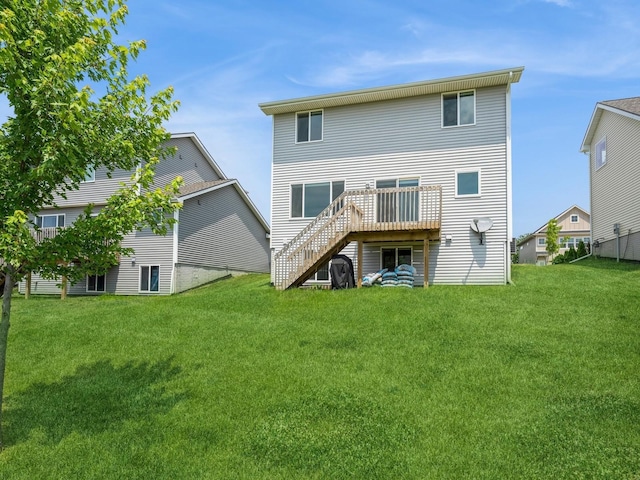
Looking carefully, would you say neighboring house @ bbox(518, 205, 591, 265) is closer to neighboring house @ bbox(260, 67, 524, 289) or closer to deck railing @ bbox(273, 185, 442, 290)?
neighboring house @ bbox(260, 67, 524, 289)

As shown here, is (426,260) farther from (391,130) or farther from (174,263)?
(174,263)

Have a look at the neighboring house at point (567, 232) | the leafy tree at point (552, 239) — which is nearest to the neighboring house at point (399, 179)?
the leafy tree at point (552, 239)

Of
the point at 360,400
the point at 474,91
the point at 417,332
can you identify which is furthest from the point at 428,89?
the point at 360,400

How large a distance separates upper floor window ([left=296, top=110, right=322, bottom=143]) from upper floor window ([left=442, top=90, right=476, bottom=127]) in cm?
478

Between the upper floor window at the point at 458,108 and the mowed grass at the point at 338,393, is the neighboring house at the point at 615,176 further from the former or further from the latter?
the mowed grass at the point at 338,393

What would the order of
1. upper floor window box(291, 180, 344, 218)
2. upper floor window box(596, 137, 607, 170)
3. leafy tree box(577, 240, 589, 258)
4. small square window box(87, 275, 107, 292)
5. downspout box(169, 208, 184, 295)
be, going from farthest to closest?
leafy tree box(577, 240, 589, 258)
small square window box(87, 275, 107, 292)
downspout box(169, 208, 184, 295)
upper floor window box(596, 137, 607, 170)
upper floor window box(291, 180, 344, 218)

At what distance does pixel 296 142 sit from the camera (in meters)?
18.0

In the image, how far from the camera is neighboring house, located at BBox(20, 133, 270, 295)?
21000mm

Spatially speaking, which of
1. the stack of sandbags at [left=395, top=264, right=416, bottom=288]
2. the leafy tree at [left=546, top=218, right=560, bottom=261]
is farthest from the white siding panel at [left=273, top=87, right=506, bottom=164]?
the leafy tree at [left=546, top=218, right=560, bottom=261]

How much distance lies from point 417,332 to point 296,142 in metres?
10.9

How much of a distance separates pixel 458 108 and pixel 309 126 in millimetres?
5673

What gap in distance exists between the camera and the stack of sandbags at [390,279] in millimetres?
15021

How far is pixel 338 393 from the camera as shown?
6.57 m

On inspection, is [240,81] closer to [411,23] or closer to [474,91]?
[411,23]
